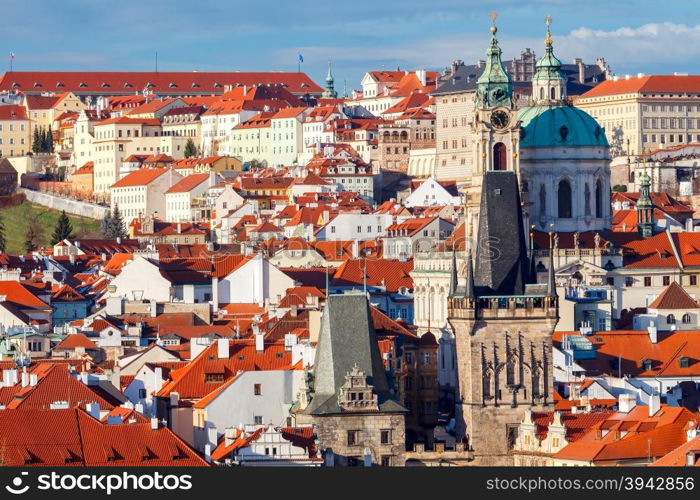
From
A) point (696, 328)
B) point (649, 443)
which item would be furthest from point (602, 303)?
point (649, 443)

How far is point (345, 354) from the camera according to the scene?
7462 cm

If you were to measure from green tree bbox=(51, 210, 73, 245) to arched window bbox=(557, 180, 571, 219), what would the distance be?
59061mm

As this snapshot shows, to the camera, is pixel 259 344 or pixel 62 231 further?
pixel 62 231

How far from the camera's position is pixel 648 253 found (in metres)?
130

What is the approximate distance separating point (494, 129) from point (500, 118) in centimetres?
178

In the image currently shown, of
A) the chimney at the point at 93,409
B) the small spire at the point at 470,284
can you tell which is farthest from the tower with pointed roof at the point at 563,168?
the chimney at the point at 93,409

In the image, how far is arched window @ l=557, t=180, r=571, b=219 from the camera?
130 m

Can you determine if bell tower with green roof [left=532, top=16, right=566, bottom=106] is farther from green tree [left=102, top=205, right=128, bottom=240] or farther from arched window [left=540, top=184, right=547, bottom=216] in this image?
green tree [left=102, top=205, right=128, bottom=240]

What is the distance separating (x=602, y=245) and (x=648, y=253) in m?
3.06

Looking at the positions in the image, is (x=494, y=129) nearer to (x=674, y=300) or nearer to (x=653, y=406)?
(x=674, y=300)

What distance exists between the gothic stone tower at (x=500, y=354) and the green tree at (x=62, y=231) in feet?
347

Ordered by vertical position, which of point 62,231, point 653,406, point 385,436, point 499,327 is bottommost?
point 385,436

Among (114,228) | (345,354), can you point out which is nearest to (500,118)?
(345,354)
